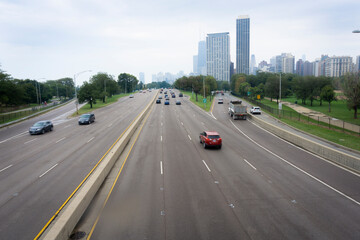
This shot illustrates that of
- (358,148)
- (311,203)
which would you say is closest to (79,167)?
(311,203)

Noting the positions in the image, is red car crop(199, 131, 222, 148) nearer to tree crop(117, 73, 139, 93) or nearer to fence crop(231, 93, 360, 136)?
fence crop(231, 93, 360, 136)

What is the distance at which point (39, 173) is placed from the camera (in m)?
15.9

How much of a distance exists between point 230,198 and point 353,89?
4615 cm

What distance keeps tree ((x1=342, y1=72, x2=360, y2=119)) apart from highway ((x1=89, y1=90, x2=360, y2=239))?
32.1m

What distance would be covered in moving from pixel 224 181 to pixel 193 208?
13.4 ft

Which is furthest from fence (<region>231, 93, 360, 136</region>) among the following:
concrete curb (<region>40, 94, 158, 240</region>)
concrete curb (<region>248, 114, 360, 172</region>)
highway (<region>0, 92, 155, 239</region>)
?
highway (<region>0, 92, 155, 239</region>)

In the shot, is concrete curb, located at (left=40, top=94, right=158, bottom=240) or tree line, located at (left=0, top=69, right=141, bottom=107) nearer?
concrete curb, located at (left=40, top=94, right=158, bottom=240)

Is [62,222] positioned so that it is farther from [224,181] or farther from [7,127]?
[7,127]

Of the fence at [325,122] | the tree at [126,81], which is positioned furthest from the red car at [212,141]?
the tree at [126,81]

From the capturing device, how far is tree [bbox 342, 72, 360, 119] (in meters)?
44.7

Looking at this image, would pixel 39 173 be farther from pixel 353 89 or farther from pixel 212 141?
pixel 353 89

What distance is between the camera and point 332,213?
10.5 meters

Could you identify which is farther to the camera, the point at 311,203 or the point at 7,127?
the point at 7,127

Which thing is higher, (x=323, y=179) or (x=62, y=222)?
(x=62, y=222)
